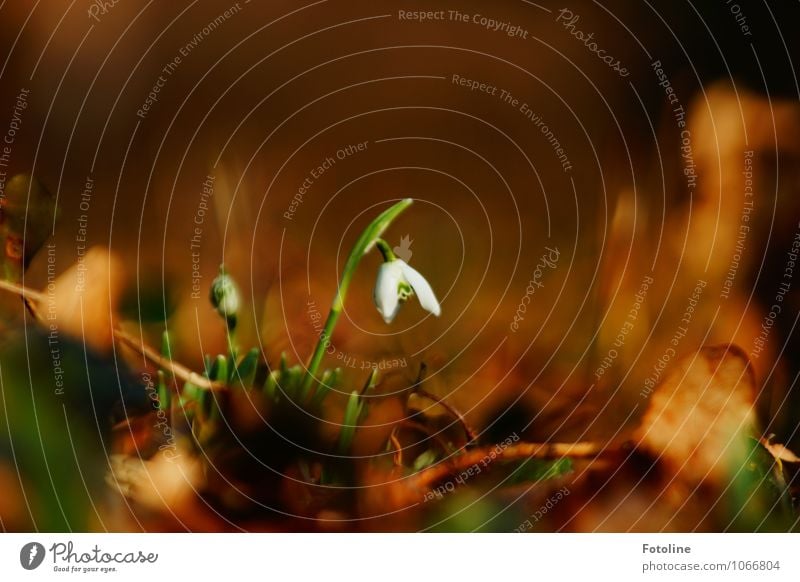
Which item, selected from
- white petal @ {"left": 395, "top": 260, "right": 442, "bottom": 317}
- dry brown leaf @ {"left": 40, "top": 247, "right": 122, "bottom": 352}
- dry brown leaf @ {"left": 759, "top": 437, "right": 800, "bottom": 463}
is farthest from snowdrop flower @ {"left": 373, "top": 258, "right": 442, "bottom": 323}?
dry brown leaf @ {"left": 759, "top": 437, "right": 800, "bottom": 463}

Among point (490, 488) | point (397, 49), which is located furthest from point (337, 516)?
point (397, 49)

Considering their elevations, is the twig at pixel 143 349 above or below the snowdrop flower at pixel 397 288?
below

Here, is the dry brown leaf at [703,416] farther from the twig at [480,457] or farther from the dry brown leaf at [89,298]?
the dry brown leaf at [89,298]

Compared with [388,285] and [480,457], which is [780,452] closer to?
[480,457]

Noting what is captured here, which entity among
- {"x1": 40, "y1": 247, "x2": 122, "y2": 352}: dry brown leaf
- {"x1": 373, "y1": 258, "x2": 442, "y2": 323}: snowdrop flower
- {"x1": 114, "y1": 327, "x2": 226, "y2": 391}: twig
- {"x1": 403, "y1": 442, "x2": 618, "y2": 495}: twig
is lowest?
{"x1": 403, "y1": 442, "x2": 618, "y2": 495}: twig

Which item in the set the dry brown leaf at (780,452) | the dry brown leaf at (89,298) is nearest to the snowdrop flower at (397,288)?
the dry brown leaf at (89,298)

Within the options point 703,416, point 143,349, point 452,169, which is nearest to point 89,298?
point 143,349

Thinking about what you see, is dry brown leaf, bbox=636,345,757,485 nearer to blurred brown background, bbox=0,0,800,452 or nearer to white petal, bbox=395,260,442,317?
blurred brown background, bbox=0,0,800,452
